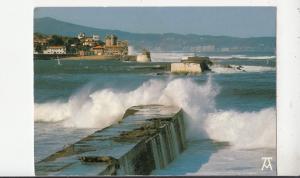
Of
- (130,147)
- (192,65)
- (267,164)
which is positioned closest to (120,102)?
(130,147)

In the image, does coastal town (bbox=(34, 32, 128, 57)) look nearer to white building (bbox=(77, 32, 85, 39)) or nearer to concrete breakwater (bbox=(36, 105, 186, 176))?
white building (bbox=(77, 32, 85, 39))

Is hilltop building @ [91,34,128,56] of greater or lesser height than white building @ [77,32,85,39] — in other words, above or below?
below

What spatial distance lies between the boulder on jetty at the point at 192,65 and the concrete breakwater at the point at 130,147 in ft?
0.80

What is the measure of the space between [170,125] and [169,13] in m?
0.69

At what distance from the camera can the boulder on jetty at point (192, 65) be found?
12.7ft

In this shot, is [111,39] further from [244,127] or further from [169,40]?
[244,127]

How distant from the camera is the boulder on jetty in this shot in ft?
12.7

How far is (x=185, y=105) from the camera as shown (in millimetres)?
3863

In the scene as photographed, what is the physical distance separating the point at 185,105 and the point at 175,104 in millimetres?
62

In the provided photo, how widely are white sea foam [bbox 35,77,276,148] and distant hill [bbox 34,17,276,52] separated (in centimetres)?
22

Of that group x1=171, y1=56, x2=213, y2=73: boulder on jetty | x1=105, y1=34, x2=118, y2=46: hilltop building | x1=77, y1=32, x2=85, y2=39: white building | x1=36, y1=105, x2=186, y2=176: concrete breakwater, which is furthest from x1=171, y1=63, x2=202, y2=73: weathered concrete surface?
x1=77, y1=32, x2=85, y2=39: white building

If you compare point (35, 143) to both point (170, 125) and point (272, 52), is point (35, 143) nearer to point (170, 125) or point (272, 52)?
point (170, 125)
